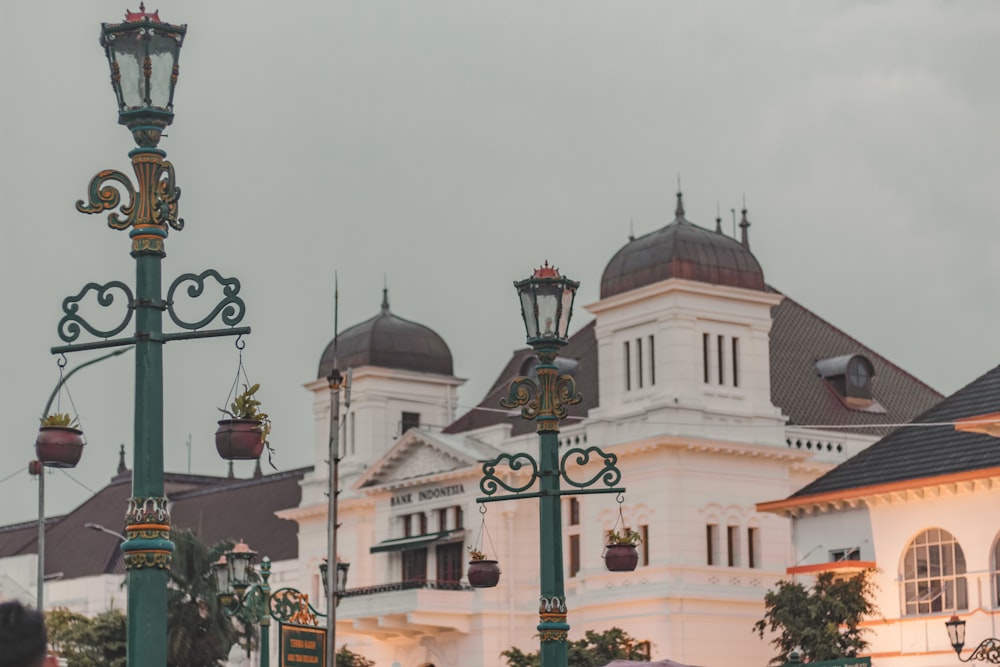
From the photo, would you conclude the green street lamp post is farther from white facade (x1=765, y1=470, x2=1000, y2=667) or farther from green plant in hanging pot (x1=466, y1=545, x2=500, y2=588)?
white facade (x1=765, y1=470, x2=1000, y2=667)

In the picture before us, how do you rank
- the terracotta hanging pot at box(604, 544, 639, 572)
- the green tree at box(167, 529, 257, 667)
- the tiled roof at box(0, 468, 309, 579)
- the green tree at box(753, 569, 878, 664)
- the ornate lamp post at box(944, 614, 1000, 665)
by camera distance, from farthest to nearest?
1. the tiled roof at box(0, 468, 309, 579)
2. the green tree at box(167, 529, 257, 667)
3. the green tree at box(753, 569, 878, 664)
4. the ornate lamp post at box(944, 614, 1000, 665)
5. the terracotta hanging pot at box(604, 544, 639, 572)

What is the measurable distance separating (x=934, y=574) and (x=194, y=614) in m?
19.9

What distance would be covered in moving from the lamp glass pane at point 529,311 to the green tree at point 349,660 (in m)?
39.5

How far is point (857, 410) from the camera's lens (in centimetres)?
6488

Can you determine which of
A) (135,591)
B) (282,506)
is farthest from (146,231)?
(282,506)

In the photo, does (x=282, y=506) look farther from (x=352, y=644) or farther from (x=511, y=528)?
(x=511, y=528)

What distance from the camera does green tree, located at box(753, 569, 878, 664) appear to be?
44812 mm

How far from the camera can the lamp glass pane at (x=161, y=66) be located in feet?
46.1

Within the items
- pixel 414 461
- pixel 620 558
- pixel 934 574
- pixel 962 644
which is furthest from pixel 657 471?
pixel 620 558

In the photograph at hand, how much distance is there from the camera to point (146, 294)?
1402cm

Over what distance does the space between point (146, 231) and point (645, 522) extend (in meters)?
46.1

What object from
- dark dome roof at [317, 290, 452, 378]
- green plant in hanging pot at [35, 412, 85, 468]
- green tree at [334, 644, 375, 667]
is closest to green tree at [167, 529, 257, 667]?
green tree at [334, 644, 375, 667]

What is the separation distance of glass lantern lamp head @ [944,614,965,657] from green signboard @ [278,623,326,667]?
14140mm

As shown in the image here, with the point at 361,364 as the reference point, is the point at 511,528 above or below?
below
